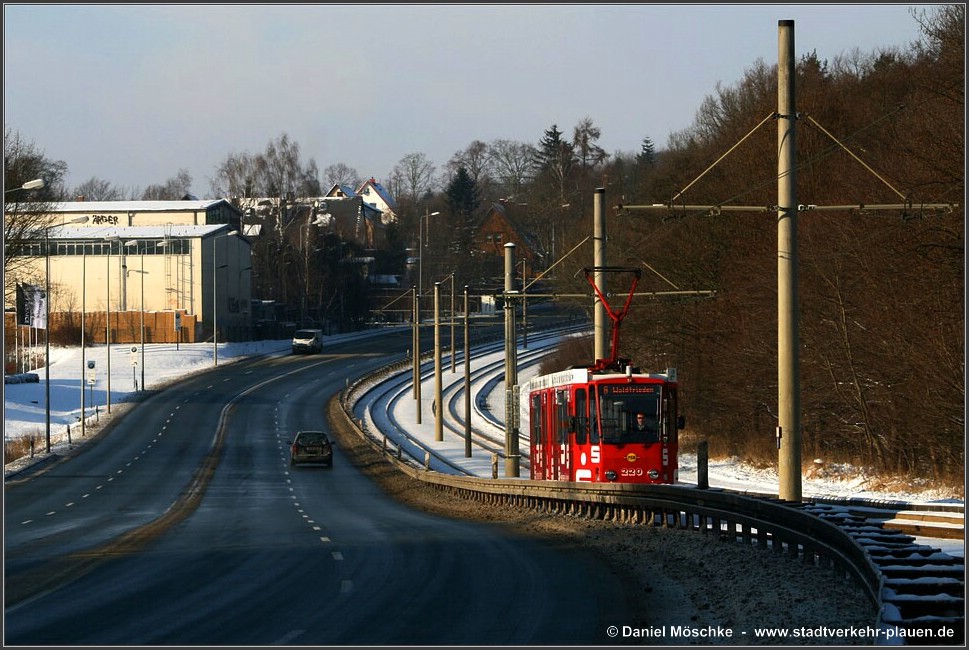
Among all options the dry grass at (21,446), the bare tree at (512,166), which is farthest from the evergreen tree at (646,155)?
the dry grass at (21,446)

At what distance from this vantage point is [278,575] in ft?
62.6

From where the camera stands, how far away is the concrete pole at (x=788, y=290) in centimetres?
2183

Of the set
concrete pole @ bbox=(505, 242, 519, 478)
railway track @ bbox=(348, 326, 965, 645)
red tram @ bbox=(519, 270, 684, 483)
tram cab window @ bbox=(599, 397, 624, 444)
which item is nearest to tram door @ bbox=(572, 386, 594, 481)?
red tram @ bbox=(519, 270, 684, 483)

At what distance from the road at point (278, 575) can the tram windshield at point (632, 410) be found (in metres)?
4.01

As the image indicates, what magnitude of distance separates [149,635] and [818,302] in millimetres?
34001

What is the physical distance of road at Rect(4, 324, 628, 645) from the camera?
13.6 meters

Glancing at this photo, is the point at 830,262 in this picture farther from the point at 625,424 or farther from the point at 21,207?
the point at 21,207

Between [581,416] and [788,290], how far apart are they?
396 inches

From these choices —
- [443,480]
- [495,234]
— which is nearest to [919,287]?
[443,480]

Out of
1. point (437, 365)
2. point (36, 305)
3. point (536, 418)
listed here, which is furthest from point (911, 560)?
point (36, 305)

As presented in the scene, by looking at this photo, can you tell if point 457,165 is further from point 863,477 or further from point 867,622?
point 867,622

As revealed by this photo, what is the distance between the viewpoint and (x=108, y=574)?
1942cm

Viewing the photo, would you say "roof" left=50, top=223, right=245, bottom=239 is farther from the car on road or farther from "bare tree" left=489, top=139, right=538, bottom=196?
"bare tree" left=489, top=139, right=538, bottom=196

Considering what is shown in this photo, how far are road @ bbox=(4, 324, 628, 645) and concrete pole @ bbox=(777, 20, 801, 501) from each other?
3.71 meters
